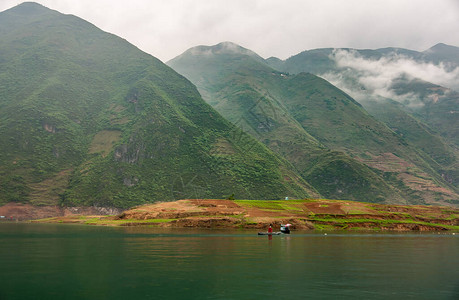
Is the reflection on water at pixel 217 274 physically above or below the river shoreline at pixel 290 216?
above

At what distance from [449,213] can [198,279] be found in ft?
512

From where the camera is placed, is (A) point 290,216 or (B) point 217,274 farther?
(A) point 290,216

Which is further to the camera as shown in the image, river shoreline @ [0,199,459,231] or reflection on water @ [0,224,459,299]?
river shoreline @ [0,199,459,231]

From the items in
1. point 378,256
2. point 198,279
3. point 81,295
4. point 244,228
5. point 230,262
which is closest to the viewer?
point 81,295

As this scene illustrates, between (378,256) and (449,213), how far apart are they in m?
125

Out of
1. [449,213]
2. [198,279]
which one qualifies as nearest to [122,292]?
[198,279]

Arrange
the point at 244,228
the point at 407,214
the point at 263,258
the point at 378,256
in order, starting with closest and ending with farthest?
1. the point at 263,258
2. the point at 378,256
3. the point at 244,228
4. the point at 407,214

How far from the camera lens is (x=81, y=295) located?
2808 cm

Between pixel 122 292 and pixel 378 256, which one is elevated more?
pixel 122 292

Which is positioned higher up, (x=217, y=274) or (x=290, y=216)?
(x=217, y=274)

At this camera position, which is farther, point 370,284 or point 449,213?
point 449,213

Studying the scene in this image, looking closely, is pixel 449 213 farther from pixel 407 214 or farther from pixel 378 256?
pixel 378 256

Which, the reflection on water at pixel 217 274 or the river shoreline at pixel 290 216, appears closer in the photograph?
the reflection on water at pixel 217 274

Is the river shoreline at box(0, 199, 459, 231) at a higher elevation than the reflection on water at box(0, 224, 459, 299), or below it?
below
